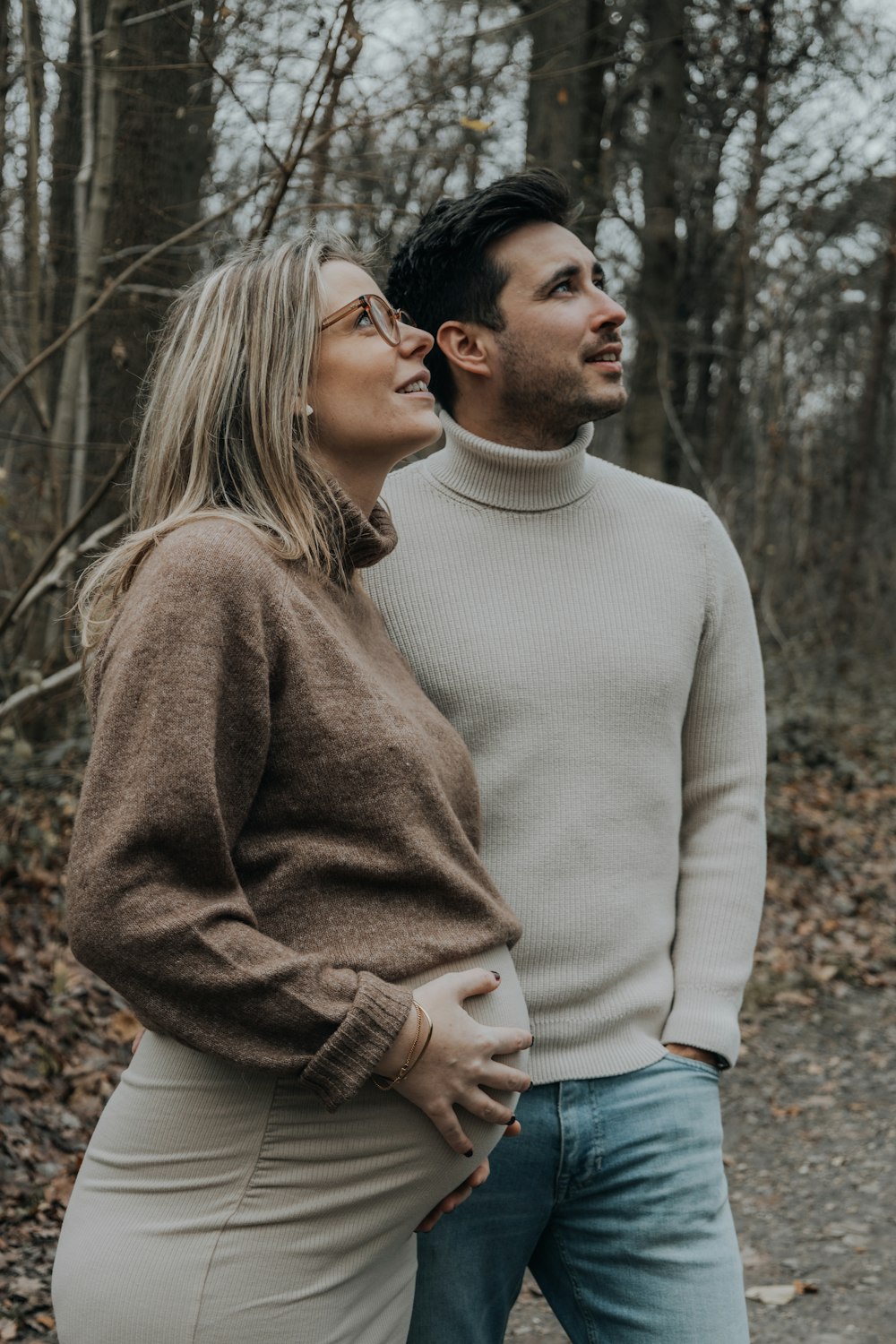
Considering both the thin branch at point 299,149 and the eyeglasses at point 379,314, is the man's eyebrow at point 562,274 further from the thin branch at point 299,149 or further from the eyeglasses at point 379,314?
the thin branch at point 299,149

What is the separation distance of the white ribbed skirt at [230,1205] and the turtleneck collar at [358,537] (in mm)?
657

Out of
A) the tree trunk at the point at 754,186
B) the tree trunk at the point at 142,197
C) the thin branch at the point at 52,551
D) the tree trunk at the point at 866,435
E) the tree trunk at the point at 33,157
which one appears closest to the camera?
the thin branch at the point at 52,551

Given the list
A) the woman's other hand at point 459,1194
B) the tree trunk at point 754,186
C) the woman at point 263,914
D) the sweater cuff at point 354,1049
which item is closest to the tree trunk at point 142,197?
the woman at point 263,914

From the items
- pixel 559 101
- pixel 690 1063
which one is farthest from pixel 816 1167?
pixel 559 101

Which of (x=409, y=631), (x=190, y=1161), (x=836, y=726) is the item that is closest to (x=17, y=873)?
(x=409, y=631)

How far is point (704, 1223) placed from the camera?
222 centimetres

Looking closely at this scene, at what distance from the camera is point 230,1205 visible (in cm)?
168

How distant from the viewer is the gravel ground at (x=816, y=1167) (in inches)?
159

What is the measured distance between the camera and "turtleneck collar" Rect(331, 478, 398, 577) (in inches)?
77.9

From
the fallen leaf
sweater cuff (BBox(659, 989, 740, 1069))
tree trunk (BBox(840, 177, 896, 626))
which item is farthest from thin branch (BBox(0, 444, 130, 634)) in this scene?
tree trunk (BBox(840, 177, 896, 626))

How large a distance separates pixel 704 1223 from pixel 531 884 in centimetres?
64

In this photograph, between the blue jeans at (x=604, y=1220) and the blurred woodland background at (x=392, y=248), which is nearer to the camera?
the blue jeans at (x=604, y=1220)

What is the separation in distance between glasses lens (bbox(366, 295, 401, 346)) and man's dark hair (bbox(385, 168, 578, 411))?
50 centimetres

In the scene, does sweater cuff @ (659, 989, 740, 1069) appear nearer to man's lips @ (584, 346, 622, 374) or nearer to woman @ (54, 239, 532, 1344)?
woman @ (54, 239, 532, 1344)
